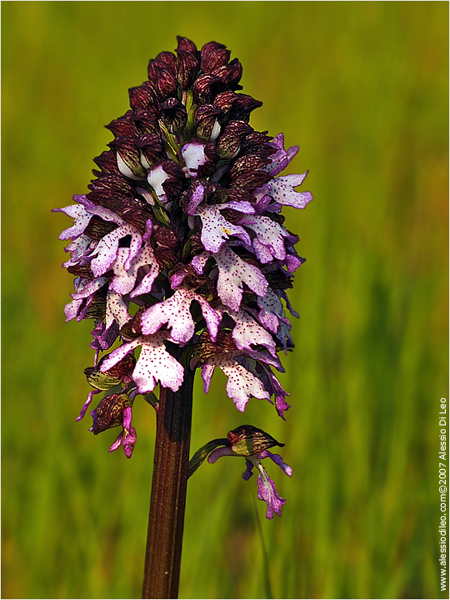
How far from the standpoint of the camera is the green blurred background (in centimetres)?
311

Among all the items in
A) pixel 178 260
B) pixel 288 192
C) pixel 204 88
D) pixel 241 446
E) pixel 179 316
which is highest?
pixel 204 88

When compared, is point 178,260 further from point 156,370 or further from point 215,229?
point 156,370

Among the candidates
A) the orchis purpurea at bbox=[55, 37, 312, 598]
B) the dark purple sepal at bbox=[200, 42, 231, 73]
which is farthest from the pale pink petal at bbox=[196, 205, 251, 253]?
the dark purple sepal at bbox=[200, 42, 231, 73]

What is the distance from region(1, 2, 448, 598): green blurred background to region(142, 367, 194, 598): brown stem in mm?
574

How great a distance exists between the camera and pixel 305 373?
3.67 m

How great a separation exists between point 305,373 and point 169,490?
193 centimetres

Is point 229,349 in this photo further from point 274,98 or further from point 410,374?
point 274,98

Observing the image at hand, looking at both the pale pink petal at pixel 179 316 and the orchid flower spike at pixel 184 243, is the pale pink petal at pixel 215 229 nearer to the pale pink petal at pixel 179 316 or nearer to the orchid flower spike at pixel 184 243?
the orchid flower spike at pixel 184 243

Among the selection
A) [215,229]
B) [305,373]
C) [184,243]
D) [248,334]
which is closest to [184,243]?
[184,243]

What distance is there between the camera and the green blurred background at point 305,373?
10.2 ft

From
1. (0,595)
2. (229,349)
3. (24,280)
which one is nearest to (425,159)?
(24,280)

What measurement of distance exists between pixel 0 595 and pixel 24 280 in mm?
2394

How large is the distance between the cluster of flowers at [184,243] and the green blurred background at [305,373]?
0.84 metres

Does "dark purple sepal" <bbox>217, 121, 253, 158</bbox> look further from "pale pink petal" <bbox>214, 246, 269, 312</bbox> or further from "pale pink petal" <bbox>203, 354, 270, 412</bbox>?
"pale pink petal" <bbox>203, 354, 270, 412</bbox>
